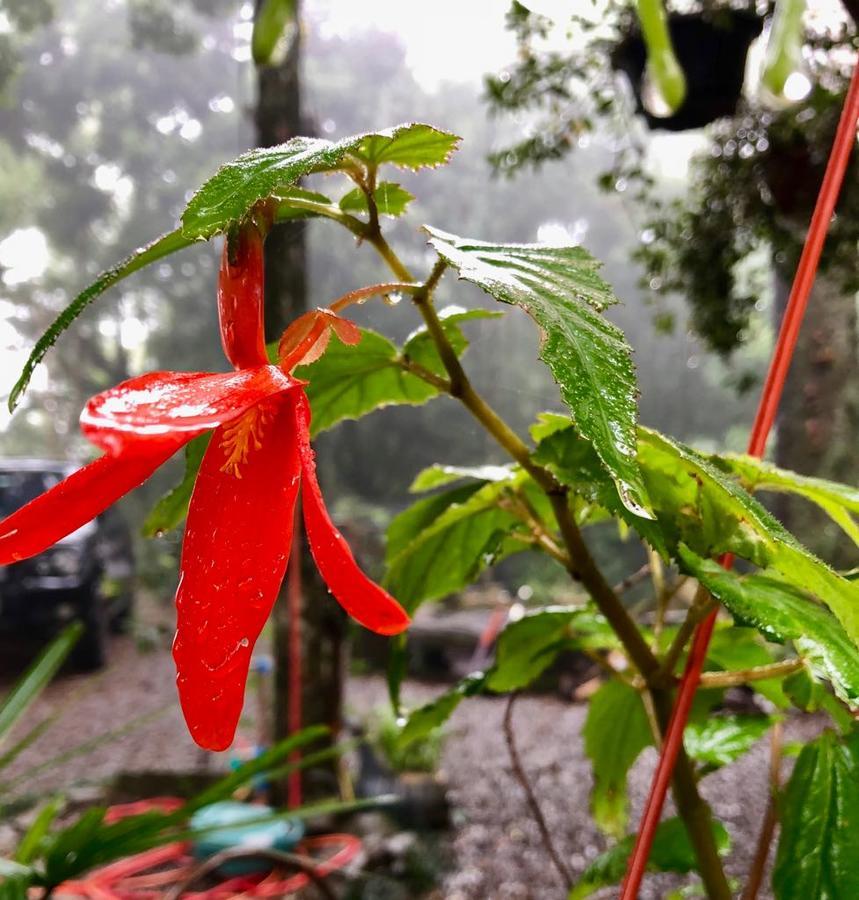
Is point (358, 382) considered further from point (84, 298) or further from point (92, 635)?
point (92, 635)

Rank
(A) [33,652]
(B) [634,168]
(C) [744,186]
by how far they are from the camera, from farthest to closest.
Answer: (A) [33,652]
(B) [634,168]
(C) [744,186]

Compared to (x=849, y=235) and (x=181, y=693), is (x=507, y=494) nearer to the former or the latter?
(x=181, y=693)

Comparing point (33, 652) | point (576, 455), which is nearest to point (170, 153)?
point (33, 652)

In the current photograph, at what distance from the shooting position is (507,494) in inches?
11.7

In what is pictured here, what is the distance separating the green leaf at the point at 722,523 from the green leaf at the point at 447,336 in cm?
8

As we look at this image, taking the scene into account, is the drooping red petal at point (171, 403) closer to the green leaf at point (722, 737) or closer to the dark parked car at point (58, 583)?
the green leaf at point (722, 737)

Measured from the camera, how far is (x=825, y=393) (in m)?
1.28

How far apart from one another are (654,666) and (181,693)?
19cm

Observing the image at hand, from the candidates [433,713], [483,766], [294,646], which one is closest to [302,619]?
[294,646]

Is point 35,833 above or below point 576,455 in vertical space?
below

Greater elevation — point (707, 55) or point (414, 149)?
point (707, 55)

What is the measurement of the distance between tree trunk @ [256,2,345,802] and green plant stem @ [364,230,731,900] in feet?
3.06

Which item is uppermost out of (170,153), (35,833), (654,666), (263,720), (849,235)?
(170,153)

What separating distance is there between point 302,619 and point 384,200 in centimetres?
106
